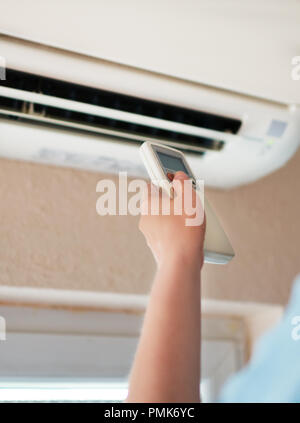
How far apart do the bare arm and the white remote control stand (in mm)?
52

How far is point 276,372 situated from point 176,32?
0.38m

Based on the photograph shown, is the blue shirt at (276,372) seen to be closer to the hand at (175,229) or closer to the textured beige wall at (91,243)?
the hand at (175,229)

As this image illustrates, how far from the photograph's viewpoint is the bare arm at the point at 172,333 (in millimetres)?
388

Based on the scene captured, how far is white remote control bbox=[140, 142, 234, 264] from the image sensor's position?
0.52 meters

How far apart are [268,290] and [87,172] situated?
0.41 m

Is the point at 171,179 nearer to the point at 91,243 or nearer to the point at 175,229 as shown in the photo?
the point at 175,229

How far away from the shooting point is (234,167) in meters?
0.80

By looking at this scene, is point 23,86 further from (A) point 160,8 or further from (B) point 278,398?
(B) point 278,398

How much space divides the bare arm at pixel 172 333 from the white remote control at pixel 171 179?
5cm

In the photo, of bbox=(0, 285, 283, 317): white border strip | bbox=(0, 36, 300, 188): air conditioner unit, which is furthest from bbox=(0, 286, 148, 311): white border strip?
bbox=(0, 36, 300, 188): air conditioner unit

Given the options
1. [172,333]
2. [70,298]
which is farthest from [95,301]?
[172,333]

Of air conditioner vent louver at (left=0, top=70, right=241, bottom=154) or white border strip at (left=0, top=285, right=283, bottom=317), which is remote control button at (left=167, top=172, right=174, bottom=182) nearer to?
air conditioner vent louver at (left=0, top=70, right=241, bottom=154)

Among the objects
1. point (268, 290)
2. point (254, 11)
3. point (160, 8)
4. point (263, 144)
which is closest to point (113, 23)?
point (160, 8)

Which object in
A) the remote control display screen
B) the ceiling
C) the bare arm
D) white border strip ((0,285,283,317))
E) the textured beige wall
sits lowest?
white border strip ((0,285,283,317))
